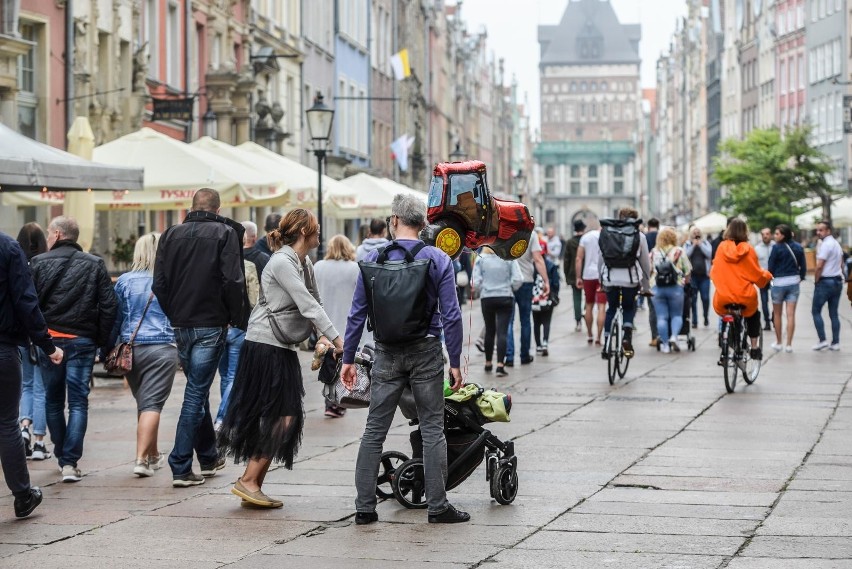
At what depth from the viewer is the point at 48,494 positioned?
10.1 meters

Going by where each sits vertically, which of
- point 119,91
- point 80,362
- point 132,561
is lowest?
point 132,561

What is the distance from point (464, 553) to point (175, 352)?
11.9 ft

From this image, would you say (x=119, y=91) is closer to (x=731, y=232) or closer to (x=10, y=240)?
(x=731, y=232)

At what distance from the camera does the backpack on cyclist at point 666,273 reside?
21116 mm

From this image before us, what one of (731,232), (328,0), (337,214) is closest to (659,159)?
(328,0)

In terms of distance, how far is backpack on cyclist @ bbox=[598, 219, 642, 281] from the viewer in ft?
59.9

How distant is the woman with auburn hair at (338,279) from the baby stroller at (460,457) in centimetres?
596

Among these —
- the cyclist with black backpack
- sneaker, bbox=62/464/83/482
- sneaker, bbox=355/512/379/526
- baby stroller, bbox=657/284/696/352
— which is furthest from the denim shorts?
sneaker, bbox=355/512/379/526

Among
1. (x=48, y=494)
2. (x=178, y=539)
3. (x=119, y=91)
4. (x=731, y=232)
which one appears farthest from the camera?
(x=119, y=91)

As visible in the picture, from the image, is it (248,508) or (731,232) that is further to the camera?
(731,232)

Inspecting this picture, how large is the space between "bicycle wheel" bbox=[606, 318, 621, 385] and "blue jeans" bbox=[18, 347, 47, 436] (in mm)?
6741

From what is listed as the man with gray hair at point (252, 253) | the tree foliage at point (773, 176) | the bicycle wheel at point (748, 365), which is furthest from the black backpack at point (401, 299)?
the tree foliage at point (773, 176)

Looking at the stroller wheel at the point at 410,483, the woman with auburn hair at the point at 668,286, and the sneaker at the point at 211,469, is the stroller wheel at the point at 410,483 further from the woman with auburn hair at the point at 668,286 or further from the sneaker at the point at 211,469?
the woman with auburn hair at the point at 668,286

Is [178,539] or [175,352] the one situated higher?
[175,352]
